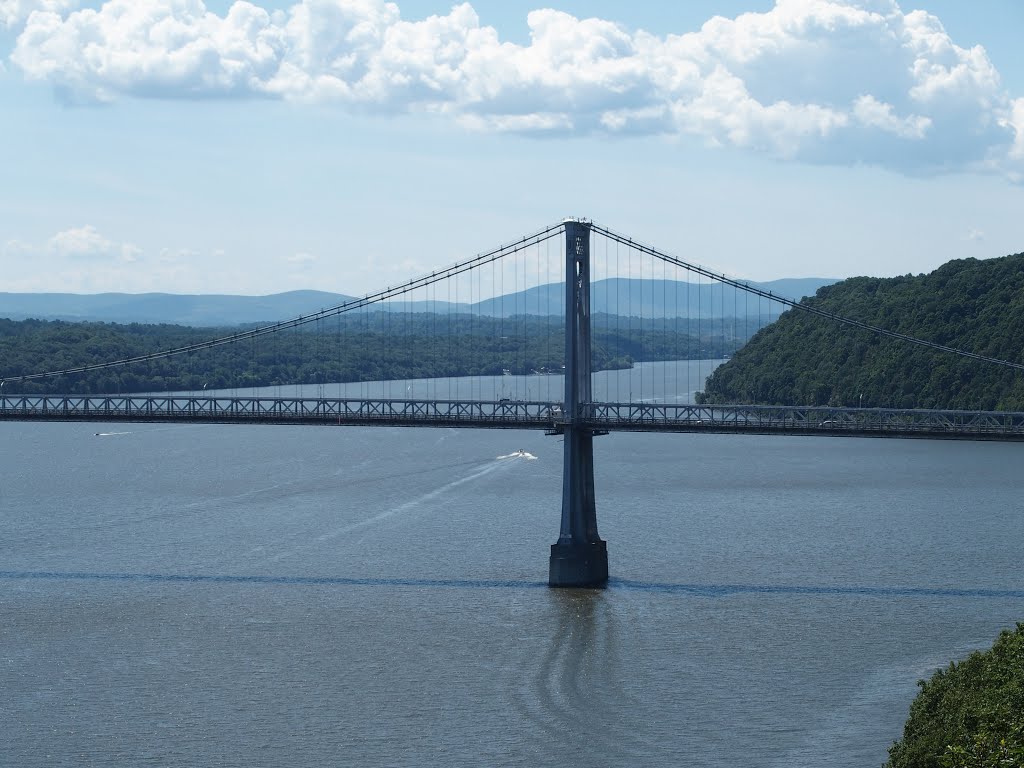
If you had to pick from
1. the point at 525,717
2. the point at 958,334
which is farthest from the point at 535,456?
the point at 525,717

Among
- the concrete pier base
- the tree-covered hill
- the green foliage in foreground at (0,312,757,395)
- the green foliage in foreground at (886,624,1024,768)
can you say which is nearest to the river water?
the concrete pier base

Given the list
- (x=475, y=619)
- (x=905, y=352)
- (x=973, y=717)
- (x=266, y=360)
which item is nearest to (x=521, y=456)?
(x=905, y=352)

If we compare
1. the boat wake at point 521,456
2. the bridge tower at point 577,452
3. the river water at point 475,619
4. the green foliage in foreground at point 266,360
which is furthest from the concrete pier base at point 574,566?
the green foliage in foreground at point 266,360

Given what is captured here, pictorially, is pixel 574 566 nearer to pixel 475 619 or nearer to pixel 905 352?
pixel 475 619

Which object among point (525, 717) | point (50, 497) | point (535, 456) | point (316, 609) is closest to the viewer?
point (525, 717)

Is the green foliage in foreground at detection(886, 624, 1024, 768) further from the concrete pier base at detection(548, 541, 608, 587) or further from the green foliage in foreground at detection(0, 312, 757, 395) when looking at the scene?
the green foliage in foreground at detection(0, 312, 757, 395)

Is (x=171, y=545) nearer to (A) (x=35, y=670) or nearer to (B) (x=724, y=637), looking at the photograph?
(A) (x=35, y=670)

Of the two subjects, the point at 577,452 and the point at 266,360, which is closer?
the point at 577,452
